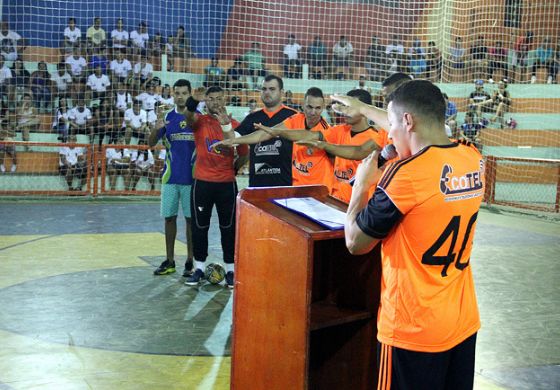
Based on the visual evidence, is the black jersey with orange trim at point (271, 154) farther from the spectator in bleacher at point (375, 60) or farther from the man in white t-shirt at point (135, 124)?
the spectator in bleacher at point (375, 60)

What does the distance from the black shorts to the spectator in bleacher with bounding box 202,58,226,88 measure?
1520cm

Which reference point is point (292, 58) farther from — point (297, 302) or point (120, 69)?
point (297, 302)

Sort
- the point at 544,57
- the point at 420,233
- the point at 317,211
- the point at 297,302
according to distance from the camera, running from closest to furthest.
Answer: the point at 420,233
the point at 297,302
the point at 317,211
the point at 544,57

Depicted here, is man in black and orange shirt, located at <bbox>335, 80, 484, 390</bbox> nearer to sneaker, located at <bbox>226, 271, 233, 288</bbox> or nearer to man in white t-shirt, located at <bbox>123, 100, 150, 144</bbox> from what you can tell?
sneaker, located at <bbox>226, 271, 233, 288</bbox>

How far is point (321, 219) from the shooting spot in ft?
9.96

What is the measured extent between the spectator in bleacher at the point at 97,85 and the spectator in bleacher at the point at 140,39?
133 cm

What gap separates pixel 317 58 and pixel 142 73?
5132mm

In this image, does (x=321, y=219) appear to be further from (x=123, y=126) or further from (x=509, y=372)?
(x=123, y=126)

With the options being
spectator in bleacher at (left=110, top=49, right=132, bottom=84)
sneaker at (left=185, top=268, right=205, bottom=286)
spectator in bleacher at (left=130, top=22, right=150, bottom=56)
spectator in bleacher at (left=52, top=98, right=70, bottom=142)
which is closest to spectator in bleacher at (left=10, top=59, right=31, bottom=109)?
spectator in bleacher at (left=52, top=98, right=70, bottom=142)

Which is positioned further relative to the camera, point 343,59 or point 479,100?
point 343,59

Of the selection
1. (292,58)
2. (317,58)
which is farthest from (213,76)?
(317,58)

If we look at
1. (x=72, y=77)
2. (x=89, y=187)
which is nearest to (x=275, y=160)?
(x=89, y=187)

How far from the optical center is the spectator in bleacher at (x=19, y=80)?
15.6 meters

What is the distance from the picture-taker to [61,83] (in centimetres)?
1611
